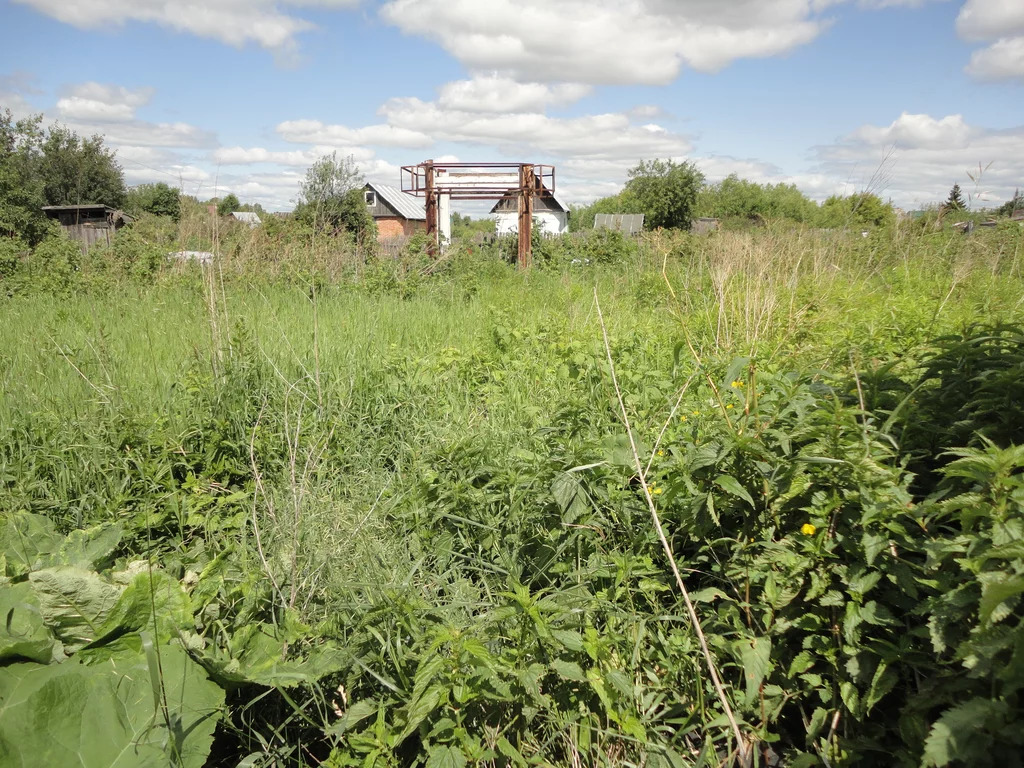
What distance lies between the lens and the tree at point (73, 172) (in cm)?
3931

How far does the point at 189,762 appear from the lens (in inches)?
58.2

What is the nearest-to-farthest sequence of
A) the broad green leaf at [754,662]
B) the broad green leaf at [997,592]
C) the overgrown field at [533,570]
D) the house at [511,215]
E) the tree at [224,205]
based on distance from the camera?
the broad green leaf at [997,592]
the overgrown field at [533,570]
the broad green leaf at [754,662]
the tree at [224,205]
the house at [511,215]

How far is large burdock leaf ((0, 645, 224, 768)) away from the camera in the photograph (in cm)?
134

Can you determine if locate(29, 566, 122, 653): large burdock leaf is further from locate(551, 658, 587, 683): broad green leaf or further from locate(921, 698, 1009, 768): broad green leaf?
locate(921, 698, 1009, 768): broad green leaf

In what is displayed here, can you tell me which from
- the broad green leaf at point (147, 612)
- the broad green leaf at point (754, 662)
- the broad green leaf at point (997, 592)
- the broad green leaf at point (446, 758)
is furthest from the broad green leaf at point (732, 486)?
the broad green leaf at point (147, 612)

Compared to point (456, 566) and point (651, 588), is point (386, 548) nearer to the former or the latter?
point (456, 566)

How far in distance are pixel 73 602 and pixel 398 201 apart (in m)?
49.7

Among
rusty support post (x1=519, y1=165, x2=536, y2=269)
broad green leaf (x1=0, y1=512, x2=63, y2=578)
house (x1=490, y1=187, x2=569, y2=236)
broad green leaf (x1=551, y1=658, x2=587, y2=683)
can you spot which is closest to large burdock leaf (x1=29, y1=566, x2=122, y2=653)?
broad green leaf (x1=0, y1=512, x2=63, y2=578)

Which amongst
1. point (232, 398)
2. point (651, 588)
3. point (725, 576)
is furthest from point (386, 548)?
point (232, 398)

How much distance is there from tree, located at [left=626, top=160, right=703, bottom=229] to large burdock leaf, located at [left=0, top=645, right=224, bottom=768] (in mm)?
38642

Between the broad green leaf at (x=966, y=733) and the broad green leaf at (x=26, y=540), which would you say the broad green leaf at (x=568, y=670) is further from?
the broad green leaf at (x=26, y=540)

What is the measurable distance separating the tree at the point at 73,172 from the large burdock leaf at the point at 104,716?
150 ft

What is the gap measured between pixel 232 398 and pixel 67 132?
48.6m

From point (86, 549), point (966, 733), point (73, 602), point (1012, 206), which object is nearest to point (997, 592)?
point (966, 733)
